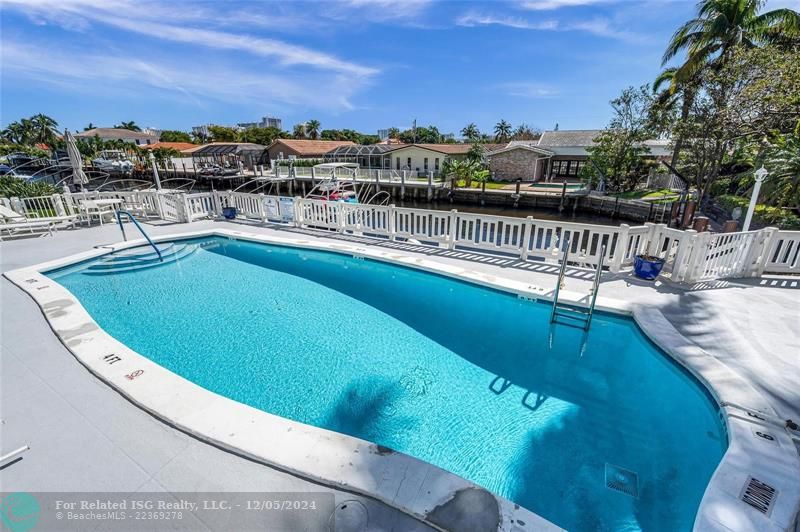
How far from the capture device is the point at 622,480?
2.66 meters

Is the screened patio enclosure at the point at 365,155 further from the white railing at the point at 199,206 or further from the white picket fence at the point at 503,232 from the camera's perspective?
the white picket fence at the point at 503,232

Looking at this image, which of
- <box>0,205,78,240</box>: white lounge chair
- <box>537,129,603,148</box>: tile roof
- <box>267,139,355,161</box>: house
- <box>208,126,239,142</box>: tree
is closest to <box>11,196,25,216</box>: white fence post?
<box>0,205,78,240</box>: white lounge chair

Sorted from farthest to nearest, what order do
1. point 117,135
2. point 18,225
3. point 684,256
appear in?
1. point 117,135
2. point 18,225
3. point 684,256

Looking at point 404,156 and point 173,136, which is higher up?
point 173,136

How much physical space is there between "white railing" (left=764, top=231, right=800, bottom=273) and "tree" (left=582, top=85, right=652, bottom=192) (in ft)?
63.8

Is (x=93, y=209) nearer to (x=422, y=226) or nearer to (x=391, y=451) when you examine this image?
(x=422, y=226)

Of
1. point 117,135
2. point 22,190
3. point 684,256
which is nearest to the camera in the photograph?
point 684,256

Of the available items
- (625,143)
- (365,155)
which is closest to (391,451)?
(625,143)

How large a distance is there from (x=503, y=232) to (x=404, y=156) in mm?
30425

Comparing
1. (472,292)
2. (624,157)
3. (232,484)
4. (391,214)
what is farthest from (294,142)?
(232,484)

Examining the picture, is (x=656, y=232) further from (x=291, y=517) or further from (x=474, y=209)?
(x=474, y=209)

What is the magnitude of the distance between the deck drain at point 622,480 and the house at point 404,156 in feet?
103

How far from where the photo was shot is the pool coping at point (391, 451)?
211 centimetres

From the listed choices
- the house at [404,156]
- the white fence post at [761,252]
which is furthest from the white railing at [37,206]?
the house at [404,156]
